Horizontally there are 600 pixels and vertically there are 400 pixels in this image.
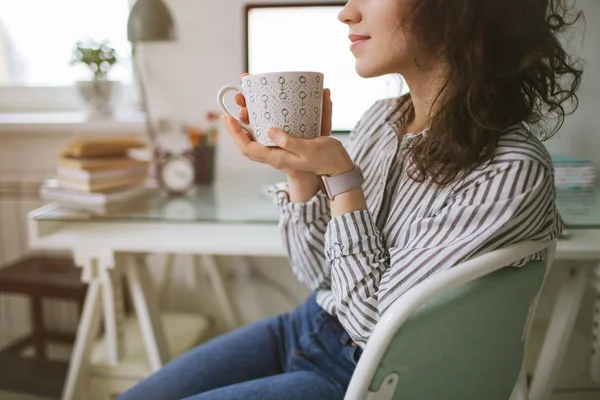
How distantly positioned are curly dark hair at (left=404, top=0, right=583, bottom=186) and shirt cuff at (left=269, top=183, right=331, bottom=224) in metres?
0.18

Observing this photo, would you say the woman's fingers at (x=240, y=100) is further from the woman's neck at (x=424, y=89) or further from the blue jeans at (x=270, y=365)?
the blue jeans at (x=270, y=365)

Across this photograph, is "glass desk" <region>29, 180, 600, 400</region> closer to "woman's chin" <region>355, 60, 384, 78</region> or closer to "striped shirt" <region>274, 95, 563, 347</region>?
"striped shirt" <region>274, 95, 563, 347</region>

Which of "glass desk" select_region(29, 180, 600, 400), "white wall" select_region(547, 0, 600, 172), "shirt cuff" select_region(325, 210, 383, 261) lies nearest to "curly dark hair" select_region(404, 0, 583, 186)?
"shirt cuff" select_region(325, 210, 383, 261)

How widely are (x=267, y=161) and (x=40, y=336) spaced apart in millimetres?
1362

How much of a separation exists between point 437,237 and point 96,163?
0.87 metres

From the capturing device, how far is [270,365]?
871mm

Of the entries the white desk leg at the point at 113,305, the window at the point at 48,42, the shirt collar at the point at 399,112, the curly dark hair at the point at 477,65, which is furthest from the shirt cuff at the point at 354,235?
the window at the point at 48,42

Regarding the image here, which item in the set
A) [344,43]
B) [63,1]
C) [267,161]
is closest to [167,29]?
[344,43]

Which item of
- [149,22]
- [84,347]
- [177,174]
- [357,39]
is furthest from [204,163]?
[357,39]

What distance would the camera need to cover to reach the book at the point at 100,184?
3.88 ft

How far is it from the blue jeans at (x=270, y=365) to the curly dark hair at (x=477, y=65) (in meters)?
0.32

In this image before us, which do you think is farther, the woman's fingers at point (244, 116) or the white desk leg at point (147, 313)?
the white desk leg at point (147, 313)

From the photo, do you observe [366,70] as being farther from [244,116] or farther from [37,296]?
[37,296]

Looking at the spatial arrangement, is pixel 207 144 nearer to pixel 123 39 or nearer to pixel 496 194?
pixel 123 39
